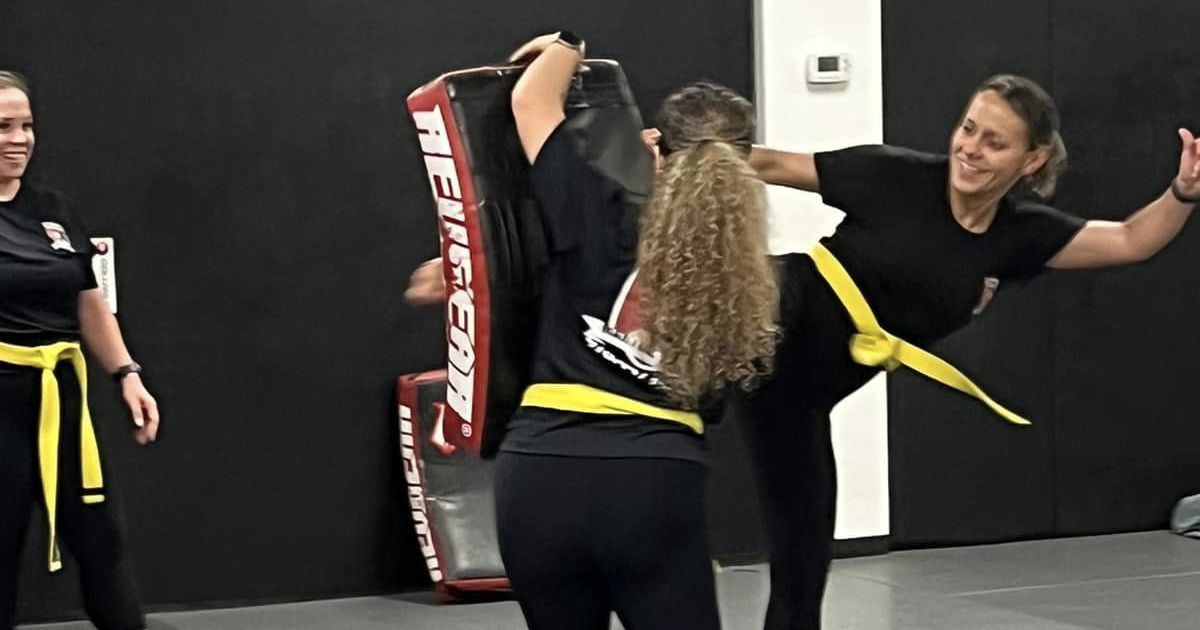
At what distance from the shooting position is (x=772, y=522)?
3.41 m

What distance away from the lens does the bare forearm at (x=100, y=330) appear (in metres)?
3.89

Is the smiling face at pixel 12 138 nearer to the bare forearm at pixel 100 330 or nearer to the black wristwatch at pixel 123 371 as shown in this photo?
the bare forearm at pixel 100 330

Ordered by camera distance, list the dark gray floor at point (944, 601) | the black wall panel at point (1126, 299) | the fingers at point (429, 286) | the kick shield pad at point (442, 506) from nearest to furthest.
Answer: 1. the fingers at point (429, 286)
2. the dark gray floor at point (944, 601)
3. the kick shield pad at point (442, 506)
4. the black wall panel at point (1126, 299)

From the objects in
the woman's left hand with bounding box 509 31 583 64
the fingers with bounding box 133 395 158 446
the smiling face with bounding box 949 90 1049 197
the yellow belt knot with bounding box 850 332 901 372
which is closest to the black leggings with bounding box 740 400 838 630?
the yellow belt knot with bounding box 850 332 901 372

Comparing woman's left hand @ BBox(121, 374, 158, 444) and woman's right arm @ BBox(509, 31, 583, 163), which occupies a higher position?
woman's right arm @ BBox(509, 31, 583, 163)

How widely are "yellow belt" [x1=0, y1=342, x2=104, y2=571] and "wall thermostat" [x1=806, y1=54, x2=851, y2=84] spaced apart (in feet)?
9.24

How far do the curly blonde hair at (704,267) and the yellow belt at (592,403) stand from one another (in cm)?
3

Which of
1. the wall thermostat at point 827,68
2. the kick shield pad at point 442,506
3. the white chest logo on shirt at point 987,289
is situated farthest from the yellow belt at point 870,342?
the wall thermostat at point 827,68

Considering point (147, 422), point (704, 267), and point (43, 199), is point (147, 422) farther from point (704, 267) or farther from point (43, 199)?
point (704, 267)

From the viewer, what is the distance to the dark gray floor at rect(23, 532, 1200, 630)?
4.99 meters

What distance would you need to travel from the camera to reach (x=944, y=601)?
5.28 metres

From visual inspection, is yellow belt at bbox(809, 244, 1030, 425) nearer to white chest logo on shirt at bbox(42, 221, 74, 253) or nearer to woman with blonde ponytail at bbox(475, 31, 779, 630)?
woman with blonde ponytail at bbox(475, 31, 779, 630)

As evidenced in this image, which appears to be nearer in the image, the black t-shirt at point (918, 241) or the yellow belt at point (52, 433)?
the black t-shirt at point (918, 241)

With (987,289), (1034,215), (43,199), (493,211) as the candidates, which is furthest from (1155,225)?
(43,199)
